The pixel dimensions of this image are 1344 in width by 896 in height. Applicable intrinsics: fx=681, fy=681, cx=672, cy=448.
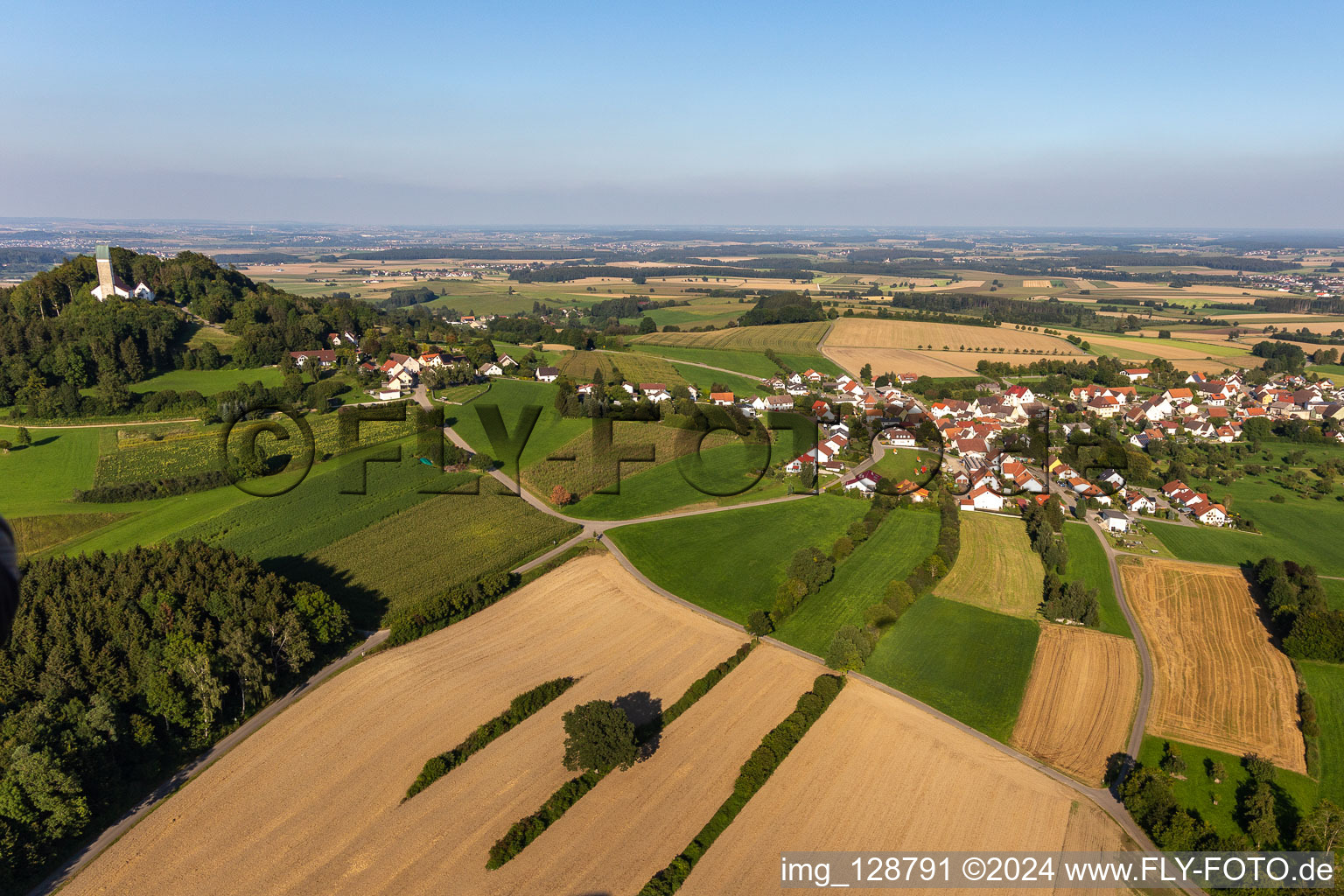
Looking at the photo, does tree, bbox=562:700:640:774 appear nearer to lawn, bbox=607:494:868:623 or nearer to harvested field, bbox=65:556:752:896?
harvested field, bbox=65:556:752:896

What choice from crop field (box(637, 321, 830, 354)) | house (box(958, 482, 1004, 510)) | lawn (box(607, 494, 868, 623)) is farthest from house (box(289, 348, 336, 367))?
house (box(958, 482, 1004, 510))

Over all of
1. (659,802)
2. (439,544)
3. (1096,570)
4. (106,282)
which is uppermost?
(106,282)

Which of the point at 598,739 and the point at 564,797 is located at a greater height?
the point at 598,739

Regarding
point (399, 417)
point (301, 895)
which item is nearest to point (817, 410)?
point (399, 417)

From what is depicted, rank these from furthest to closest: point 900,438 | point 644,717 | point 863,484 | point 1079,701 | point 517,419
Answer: point 900,438
point 517,419
point 863,484
point 1079,701
point 644,717

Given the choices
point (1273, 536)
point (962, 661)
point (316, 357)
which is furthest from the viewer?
point (316, 357)

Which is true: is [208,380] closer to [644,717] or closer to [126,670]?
[126,670]

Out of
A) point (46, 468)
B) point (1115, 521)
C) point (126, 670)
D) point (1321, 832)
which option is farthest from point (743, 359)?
point (126, 670)

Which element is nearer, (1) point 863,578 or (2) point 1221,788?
(2) point 1221,788
